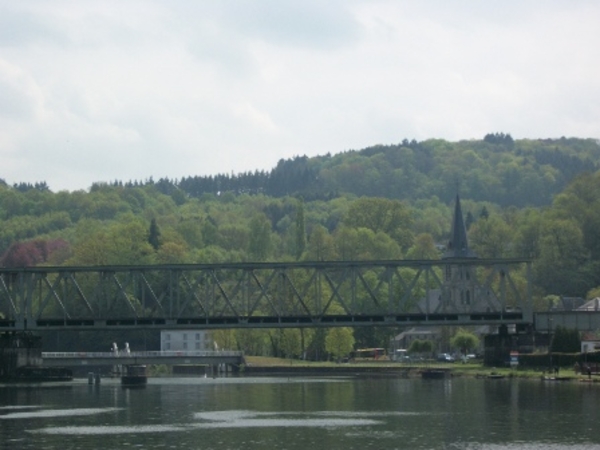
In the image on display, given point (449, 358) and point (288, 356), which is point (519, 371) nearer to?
point (449, 358)

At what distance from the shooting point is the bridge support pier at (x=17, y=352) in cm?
13312

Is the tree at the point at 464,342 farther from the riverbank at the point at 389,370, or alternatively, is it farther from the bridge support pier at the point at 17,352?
the bridge support pier at the point at 17,352

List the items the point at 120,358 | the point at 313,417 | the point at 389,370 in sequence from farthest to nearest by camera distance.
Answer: the point at 120,358 → the point at 389,370 → the point at 313,417

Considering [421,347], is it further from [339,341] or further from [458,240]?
[458,240]

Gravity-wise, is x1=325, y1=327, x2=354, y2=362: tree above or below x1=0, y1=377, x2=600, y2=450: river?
above

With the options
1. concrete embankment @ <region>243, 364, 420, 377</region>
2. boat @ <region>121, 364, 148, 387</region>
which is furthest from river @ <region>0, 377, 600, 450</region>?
concrete embankment @ <region>243, 364, 420, 377</region>

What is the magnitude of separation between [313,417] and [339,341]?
91.8 metres

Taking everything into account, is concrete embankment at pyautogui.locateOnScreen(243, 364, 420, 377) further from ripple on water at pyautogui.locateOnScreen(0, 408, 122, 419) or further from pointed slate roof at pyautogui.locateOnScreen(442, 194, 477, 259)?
ripple on water at pyautogui.locateOnScreen(0, 408, 122, 419)

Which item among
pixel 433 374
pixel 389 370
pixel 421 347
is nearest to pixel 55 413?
pixel 433 374

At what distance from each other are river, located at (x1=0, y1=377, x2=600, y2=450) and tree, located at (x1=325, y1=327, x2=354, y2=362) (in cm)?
5308

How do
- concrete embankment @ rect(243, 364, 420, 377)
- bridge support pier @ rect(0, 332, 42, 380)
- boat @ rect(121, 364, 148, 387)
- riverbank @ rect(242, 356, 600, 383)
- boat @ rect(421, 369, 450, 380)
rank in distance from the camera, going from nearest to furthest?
riverbank @ rect(242, 356, 600, 383) → boat @ rect(121, 364, 148, 387) → bridge support pier @ rect(0, 332, 42, 380) → boat @ rect(421, 369, 450, 380) → concrete embankment @ rect(243, 364, 420, 377)

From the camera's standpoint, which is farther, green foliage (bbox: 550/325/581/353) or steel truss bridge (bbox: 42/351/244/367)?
steel truss bridge (bbox: 42/351/244/367)

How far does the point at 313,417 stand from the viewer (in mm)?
80625

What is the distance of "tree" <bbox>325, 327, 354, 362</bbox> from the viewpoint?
172250mm
